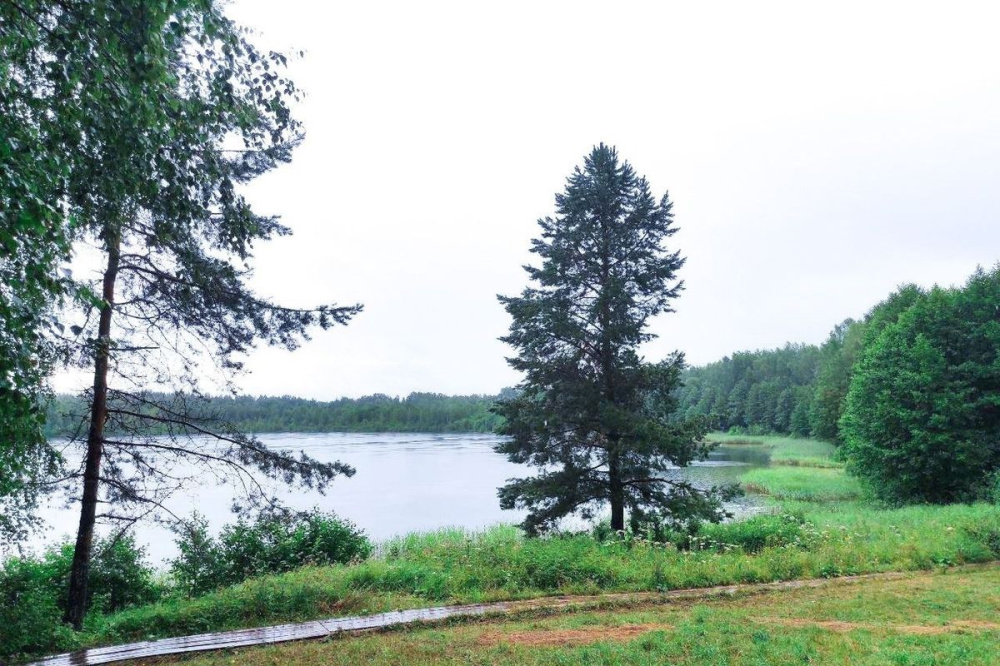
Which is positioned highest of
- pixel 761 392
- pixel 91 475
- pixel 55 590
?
pixel 761 392

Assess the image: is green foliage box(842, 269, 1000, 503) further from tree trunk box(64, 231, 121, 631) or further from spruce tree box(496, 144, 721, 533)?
tree trunk box(64, 231, 121, 631)

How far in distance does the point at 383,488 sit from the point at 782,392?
66905mm

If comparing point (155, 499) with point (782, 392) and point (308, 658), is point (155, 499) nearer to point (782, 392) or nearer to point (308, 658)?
point (308, 658)

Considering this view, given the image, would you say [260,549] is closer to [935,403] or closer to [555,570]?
[555,570]

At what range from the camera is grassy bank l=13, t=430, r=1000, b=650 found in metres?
8.23

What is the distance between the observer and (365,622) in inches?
306

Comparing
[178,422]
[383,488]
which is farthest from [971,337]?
[178,422]

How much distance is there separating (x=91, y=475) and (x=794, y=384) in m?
94.0

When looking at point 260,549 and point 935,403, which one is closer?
point 260,549

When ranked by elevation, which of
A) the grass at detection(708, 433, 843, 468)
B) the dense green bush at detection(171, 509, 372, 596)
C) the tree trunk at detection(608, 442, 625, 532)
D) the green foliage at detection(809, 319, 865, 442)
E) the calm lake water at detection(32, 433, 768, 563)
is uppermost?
the green foliage at detection(809, 319, 865, 442)

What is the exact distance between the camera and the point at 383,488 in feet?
112

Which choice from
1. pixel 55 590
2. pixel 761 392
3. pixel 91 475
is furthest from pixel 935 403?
pixel 761 392

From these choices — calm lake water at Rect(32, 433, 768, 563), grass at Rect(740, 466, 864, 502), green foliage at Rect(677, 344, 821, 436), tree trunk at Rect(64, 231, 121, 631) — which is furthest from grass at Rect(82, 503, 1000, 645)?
green foliage at Rect(677, 344, 821, 436)

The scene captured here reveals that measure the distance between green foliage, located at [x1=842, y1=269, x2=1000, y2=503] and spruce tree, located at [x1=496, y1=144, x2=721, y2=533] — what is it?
61.6 ft
